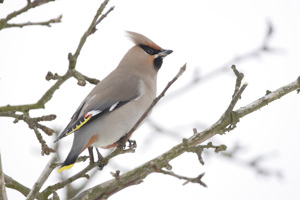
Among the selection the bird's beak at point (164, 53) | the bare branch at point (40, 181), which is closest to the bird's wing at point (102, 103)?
the bare branch at point (40, 181)

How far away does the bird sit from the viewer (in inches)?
136

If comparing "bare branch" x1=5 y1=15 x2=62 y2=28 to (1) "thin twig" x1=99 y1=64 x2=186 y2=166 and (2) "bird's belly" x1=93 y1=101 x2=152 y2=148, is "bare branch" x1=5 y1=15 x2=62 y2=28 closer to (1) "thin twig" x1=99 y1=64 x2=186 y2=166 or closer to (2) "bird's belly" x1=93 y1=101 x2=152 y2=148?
(1) "thin twig" x1=99 y1=64 x2=186 y2=166

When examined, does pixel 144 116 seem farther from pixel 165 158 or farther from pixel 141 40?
pixel 141 40

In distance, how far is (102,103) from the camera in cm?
379

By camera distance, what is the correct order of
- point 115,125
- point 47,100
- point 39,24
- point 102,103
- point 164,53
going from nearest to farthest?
point 39,24 → point 47,100 → point 115,125 → point 102,103 → point 164,53

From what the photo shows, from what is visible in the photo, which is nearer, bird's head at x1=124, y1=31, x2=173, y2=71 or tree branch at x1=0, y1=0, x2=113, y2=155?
tree branch at x1=0, y1=0, x2=113, y2=155

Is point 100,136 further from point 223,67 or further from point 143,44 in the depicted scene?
point 143,44

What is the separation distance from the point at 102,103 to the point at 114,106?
0.36ft

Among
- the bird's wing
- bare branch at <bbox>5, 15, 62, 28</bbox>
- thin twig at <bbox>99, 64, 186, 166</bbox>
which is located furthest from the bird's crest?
bare branch at <bbox>5, 15, 62, 28</bbox>

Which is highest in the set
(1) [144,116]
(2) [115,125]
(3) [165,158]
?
(2) [115,125]

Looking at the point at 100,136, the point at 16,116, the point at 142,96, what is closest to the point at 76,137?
the point at 100,136

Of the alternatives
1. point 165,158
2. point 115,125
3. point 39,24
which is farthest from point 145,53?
point 39,24

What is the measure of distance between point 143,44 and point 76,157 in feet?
6.41

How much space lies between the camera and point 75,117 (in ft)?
12.3
